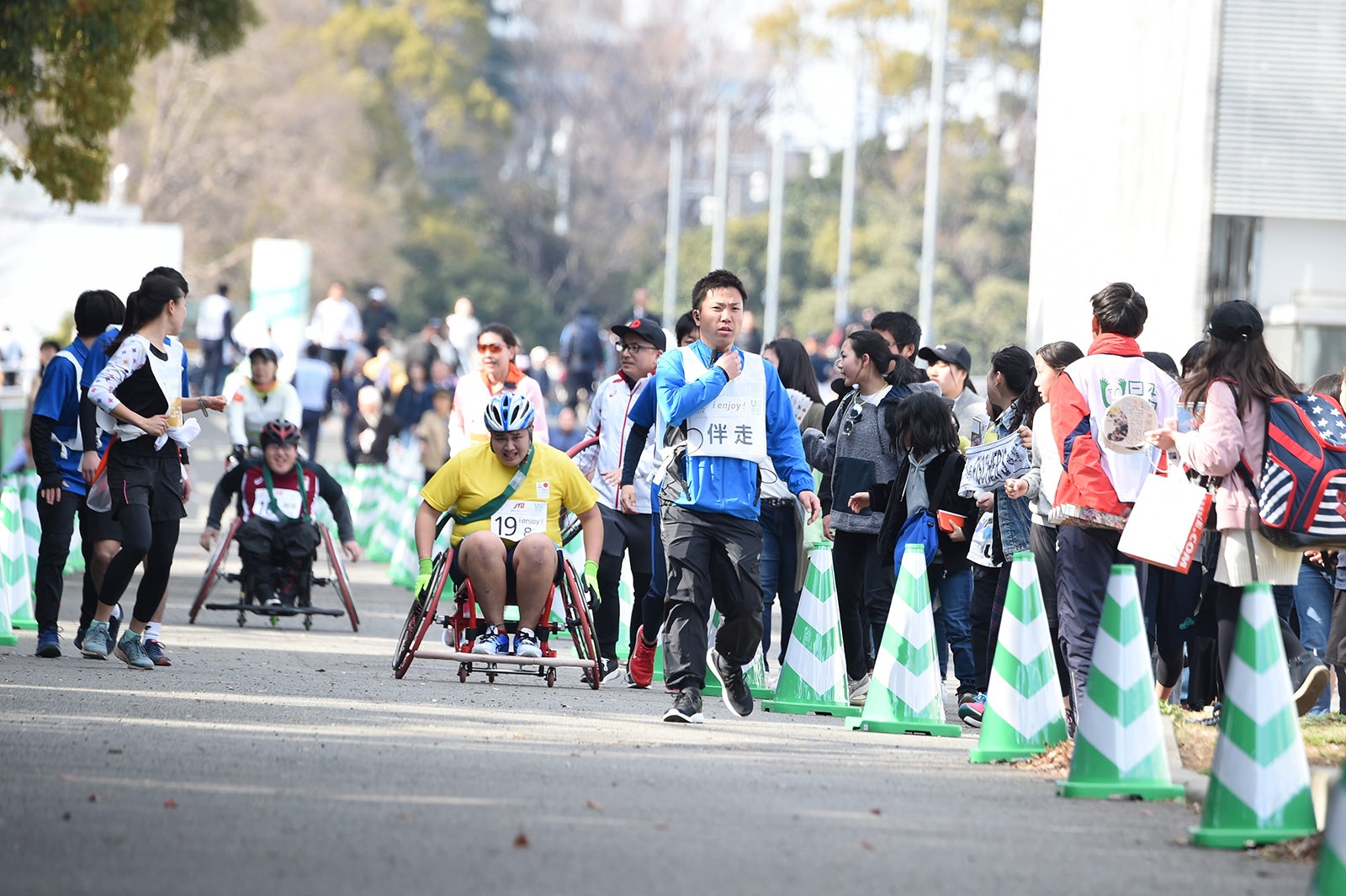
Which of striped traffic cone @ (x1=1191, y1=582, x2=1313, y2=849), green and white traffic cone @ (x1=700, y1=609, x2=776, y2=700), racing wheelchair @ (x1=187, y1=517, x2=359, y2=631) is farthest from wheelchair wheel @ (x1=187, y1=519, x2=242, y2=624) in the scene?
striped traffic cone @ (x1=1191, y1=582, x2=1313, y2=849)

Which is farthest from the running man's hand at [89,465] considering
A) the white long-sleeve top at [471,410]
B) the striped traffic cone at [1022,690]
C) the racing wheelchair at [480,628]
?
the striped traffic cone at [1022,690]

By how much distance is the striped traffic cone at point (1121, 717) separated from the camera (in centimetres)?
757

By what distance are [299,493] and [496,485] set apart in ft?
14.8

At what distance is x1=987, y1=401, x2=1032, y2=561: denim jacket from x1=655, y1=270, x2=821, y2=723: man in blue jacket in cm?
127

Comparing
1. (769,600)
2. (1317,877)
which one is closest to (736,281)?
(769,600)

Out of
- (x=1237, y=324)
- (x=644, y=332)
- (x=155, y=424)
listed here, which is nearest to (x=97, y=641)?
(x=155, y=424)

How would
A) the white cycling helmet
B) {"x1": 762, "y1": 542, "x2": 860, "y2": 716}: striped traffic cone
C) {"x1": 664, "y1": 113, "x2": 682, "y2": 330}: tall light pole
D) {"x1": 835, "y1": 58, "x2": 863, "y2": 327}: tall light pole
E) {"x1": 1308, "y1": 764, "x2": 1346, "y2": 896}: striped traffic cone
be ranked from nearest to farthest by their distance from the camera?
{"x1": 1308, "y1": 764, "x2": 1346, "y2": 896}: striped traffic cone < {"x1": 762, "y1": 542, "x2": 860, "y2": 716}: striped traffic cone < the white cycling helmet < {"x1": 835, "y1": 58, "x2": 863, "y2": 327}: tall light pole < {"x1": 664, "y1": 113, "x2": 682, "y2": 330}: tall light pole

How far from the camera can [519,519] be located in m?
11.0

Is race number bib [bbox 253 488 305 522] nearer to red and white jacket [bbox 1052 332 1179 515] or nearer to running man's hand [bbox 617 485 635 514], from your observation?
running man's hand [bbox 617 485 635 514]

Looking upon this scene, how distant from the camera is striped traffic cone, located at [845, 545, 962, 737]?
9.60 m

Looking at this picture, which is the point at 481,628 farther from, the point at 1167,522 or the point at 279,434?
the point at 279,434

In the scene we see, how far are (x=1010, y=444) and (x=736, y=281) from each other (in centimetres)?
164

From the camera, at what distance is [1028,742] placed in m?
8.66

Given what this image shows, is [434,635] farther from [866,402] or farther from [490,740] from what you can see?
[490,740]
